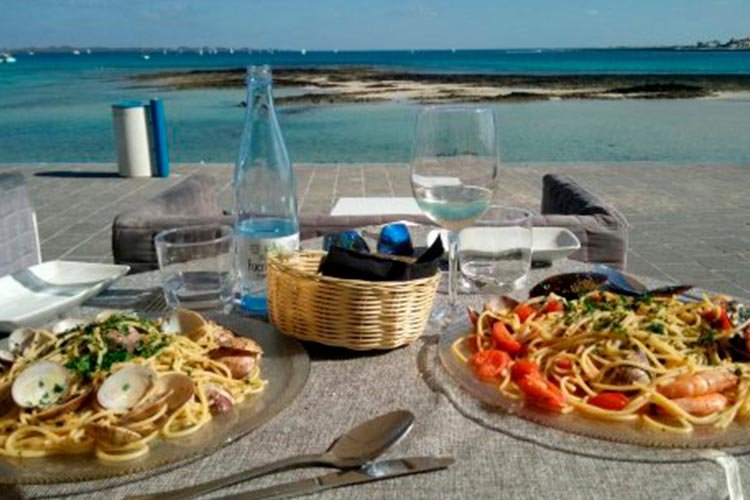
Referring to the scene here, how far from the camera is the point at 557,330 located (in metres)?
1.40

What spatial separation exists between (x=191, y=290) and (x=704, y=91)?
155 feet

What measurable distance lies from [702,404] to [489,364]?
0.36 meters

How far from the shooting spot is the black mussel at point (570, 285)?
1.71 m

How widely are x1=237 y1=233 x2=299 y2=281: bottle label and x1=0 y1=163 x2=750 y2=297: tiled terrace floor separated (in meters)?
5.36

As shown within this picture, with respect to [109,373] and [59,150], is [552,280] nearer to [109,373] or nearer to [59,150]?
[109,373]

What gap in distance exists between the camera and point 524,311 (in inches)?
60.6

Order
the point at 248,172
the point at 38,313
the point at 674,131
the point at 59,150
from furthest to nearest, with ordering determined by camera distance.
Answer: the point at 674,131, the point at 59,150, the point at 248,172, the point at 38,313

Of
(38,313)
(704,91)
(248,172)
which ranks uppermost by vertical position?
(248,172)

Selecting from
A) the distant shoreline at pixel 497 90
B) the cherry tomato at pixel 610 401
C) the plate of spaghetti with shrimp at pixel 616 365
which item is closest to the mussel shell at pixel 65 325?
the plate of spaghetti with shrimp at pixel 616 365

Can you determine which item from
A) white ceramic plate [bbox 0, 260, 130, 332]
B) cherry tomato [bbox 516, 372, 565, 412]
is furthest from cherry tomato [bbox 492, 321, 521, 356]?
white ceramic plate [bbox 0, 260, 130, 332]

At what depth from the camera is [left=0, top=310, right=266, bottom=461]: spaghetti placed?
41.4 inches

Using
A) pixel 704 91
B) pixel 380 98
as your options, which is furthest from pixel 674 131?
pixel 704 91

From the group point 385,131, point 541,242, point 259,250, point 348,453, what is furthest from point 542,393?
point 385,131

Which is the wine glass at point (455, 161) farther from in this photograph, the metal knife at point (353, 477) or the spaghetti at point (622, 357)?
the metal knife at point (353, 477)
